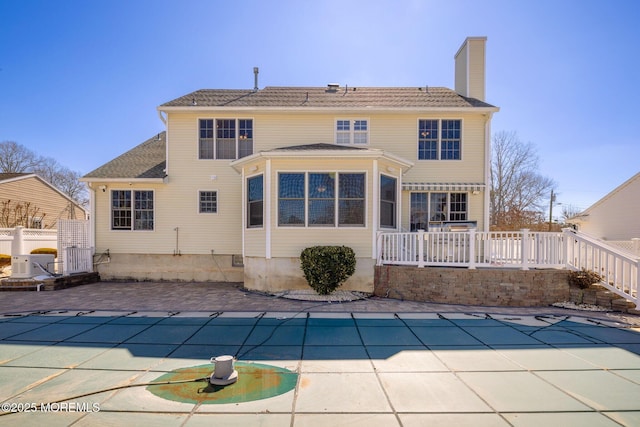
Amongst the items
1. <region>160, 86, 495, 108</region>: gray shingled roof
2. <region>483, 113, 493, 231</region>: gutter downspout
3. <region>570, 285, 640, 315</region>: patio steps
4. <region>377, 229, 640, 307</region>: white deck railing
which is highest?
<region>160, 86, 495, 108</region>: gray shingled roof

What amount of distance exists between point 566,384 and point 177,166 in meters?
12.0

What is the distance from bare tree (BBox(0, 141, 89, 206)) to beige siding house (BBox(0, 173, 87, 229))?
30.2 ft

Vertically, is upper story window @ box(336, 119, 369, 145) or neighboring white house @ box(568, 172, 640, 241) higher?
upper story window @ box(336, 119, 369, 145)

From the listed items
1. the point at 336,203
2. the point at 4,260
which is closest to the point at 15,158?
the point at 4,260

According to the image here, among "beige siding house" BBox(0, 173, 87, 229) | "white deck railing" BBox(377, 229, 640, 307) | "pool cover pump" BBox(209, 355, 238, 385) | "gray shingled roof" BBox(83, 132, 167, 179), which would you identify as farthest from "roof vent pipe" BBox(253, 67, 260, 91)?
"beige siding house" BBox(0, 173, 87, 229)

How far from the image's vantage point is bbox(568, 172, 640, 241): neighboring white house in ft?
51.7

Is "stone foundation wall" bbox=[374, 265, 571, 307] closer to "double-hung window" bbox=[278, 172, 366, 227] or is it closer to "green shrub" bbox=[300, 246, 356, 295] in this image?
"green shrub" bbox=[300, 246, 356, 295]

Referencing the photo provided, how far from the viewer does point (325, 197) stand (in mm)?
9039

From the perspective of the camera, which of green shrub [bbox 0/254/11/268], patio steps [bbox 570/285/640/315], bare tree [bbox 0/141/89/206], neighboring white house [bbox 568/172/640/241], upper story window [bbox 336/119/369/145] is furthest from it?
bare tree [bbox 0/141/89/206]

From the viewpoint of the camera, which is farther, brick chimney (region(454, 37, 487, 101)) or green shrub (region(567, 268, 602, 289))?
brick chimney (region(454, 37, 487, 101))

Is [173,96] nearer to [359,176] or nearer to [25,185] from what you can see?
[359,176]

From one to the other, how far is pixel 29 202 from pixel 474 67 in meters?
27.6

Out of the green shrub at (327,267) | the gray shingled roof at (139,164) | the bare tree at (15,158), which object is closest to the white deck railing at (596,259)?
the green shrub at (327,267)

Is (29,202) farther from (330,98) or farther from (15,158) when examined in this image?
(330,98)
